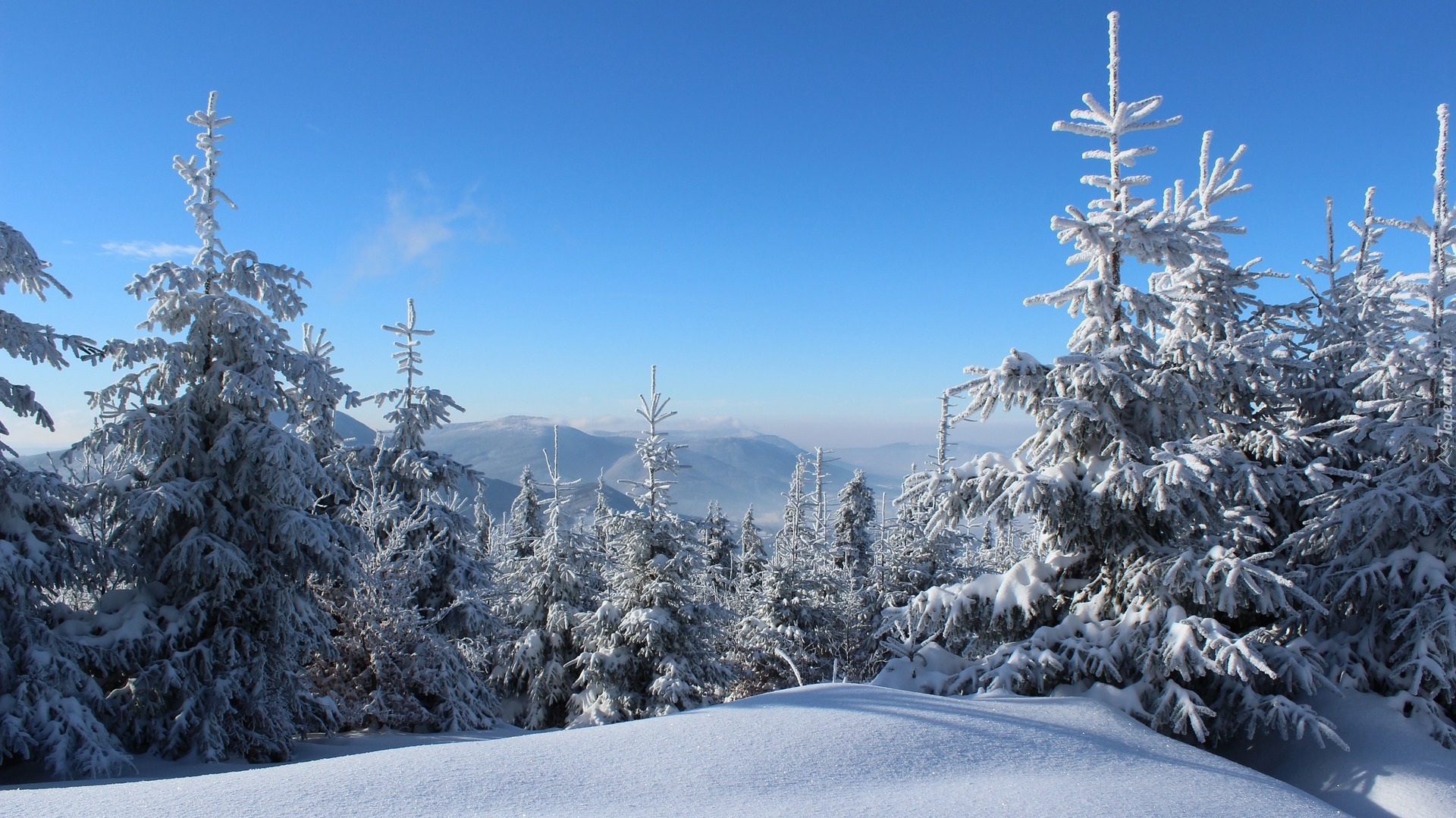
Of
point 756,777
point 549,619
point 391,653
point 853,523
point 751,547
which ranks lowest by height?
point 751,547

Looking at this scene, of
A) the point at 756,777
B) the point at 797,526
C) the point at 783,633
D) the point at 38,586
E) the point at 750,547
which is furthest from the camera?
the point at 750,547

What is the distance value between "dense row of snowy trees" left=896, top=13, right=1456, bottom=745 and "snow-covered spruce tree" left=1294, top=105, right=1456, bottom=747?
29 millimetres

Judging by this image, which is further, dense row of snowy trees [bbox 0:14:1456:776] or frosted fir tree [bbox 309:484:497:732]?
frosted fir tree [bbox 309:484:497:732]

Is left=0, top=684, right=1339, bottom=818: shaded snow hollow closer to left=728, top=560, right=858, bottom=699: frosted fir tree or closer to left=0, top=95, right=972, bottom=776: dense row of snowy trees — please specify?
left=0, top=95, right=972, bottom=776: dense row of snowy trees

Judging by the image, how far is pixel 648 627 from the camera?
677 inches

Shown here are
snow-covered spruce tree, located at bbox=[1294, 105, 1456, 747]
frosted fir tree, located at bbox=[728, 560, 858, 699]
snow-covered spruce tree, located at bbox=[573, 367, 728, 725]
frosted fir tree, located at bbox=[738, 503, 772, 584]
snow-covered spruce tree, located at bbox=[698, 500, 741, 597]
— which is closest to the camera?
snow-covered spruce tree, located at bbox=[1294, 105, 1456, 747]

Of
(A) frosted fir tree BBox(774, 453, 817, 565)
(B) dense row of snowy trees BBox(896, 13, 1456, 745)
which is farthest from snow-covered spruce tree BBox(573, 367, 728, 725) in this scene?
(B) dense row of snowy trees BBox(896, 13, 1456, 745)

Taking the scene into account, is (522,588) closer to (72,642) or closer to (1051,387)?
(72,642)

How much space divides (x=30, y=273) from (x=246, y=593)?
512 cm

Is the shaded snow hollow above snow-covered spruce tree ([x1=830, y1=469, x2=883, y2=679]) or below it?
above

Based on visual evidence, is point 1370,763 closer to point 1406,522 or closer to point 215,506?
point 1406,522

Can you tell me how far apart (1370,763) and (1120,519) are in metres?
2.96

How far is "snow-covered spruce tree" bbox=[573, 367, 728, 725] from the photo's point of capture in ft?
56.8

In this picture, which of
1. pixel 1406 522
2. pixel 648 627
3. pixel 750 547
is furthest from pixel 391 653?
pixel 750 547
